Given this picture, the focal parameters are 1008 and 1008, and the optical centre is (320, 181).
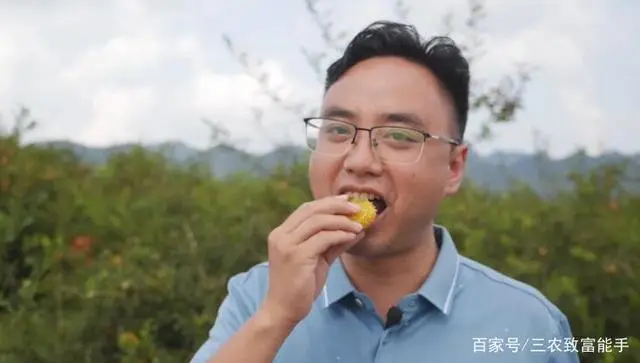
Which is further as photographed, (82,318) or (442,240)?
(82,318)

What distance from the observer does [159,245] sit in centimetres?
394

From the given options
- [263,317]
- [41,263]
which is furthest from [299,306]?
[41,263]

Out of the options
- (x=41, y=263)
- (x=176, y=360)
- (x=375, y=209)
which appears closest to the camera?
(x=375, y=209)

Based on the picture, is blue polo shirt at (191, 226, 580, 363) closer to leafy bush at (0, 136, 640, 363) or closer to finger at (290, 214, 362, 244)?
finger at (290, 214, 362, 244)

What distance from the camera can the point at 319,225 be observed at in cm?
178

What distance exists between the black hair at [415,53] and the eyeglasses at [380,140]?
16 cm

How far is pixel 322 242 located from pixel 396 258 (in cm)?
29

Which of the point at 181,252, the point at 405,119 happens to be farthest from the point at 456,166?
the point at 181,252

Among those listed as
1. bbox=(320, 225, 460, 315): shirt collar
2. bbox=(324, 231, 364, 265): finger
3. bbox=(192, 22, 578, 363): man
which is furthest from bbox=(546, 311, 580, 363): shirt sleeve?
bbox=(324, 231, 364, 265): finger

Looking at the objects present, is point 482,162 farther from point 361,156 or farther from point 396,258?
point 361,156

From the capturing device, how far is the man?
1.93 m

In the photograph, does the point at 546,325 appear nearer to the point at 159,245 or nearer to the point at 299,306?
the point at 299,306

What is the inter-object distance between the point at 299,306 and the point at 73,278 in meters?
2.29

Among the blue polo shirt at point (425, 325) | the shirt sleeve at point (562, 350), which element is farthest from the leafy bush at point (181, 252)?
the blue polo shirt at point (425, 325)
